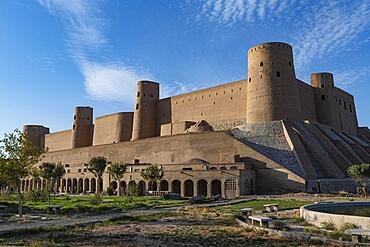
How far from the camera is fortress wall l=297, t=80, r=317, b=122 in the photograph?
3972cm

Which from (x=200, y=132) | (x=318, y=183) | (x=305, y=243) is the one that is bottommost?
(x=305, y=243)

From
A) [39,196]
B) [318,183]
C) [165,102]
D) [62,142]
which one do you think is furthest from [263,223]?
[62,142]

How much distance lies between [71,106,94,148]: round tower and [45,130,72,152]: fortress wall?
3214 millimetres

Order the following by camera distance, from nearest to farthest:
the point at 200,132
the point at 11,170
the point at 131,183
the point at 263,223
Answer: the point at 263,223 → the point at 11,170 → the point at 131,183 → the point at 200,132

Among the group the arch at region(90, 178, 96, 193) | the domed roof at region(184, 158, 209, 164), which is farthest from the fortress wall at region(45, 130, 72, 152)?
the domed roof at region(184, 158, 209, 164)

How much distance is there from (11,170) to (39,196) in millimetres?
10138

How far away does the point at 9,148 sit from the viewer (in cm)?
1656

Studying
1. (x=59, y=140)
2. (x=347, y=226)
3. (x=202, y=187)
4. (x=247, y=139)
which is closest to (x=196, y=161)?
(x=202, y=187)

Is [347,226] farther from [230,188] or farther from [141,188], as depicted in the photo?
[141,188]

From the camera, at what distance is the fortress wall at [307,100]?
39719 millimetres

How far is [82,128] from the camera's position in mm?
59094

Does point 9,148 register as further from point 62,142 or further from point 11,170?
point 62,142

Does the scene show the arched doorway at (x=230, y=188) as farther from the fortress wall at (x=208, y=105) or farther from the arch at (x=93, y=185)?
the arch at (x=93, y=185)

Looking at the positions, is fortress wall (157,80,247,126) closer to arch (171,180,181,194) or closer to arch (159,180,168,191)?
arch (171,180,181,194)
